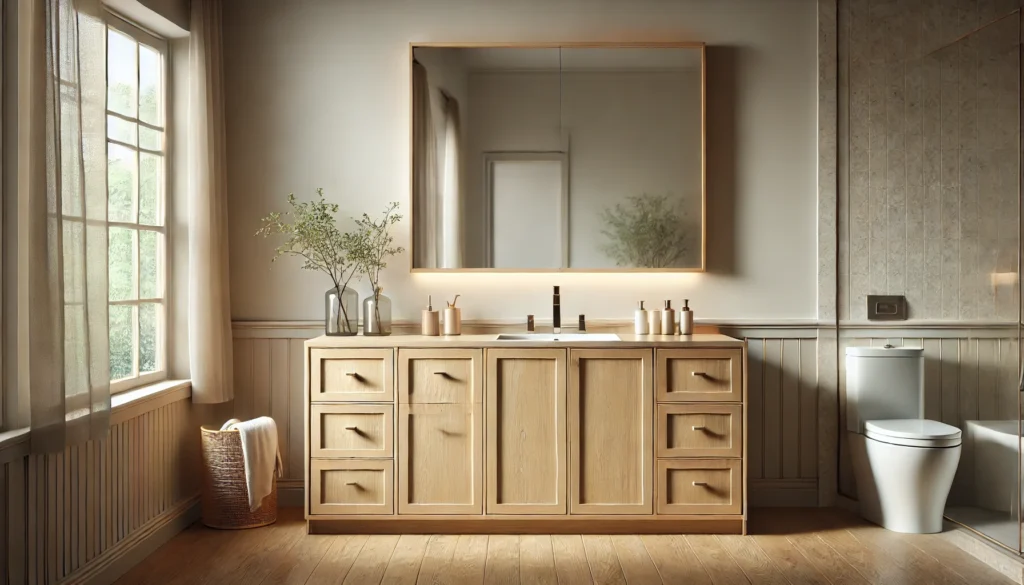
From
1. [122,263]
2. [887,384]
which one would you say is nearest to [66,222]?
[122,263]

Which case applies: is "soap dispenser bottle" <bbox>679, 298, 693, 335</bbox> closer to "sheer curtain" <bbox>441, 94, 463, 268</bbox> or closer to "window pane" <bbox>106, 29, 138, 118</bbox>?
"sheer curtain" <bbox>441, 94, 463, 268</bbox>

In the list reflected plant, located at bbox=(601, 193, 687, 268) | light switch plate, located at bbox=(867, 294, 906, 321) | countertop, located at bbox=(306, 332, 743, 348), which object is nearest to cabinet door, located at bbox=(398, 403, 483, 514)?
countertop, located at bbox=(306, 332, 743, 348)

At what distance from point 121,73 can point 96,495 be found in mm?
1639

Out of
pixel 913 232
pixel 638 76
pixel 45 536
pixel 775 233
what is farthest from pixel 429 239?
pixel 913 232

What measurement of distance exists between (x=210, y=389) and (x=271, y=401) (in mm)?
366

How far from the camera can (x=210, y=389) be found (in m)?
3.46

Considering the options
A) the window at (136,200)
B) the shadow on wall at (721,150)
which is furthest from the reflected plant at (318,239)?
the shadow on wall at (721,150)

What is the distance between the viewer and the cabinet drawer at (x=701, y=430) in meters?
3.27

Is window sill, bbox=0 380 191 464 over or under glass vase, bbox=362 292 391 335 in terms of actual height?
under

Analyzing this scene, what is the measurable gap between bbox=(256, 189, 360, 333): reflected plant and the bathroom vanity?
47cm

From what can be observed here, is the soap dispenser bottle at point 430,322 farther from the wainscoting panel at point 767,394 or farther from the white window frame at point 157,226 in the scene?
the white window frame at point 157,226

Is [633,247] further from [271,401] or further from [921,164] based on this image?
[271,401]

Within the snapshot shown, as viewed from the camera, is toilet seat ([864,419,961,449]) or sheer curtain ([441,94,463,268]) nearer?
toilet seat ([864,419,961,449])

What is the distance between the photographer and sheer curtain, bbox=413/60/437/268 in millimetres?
3693
